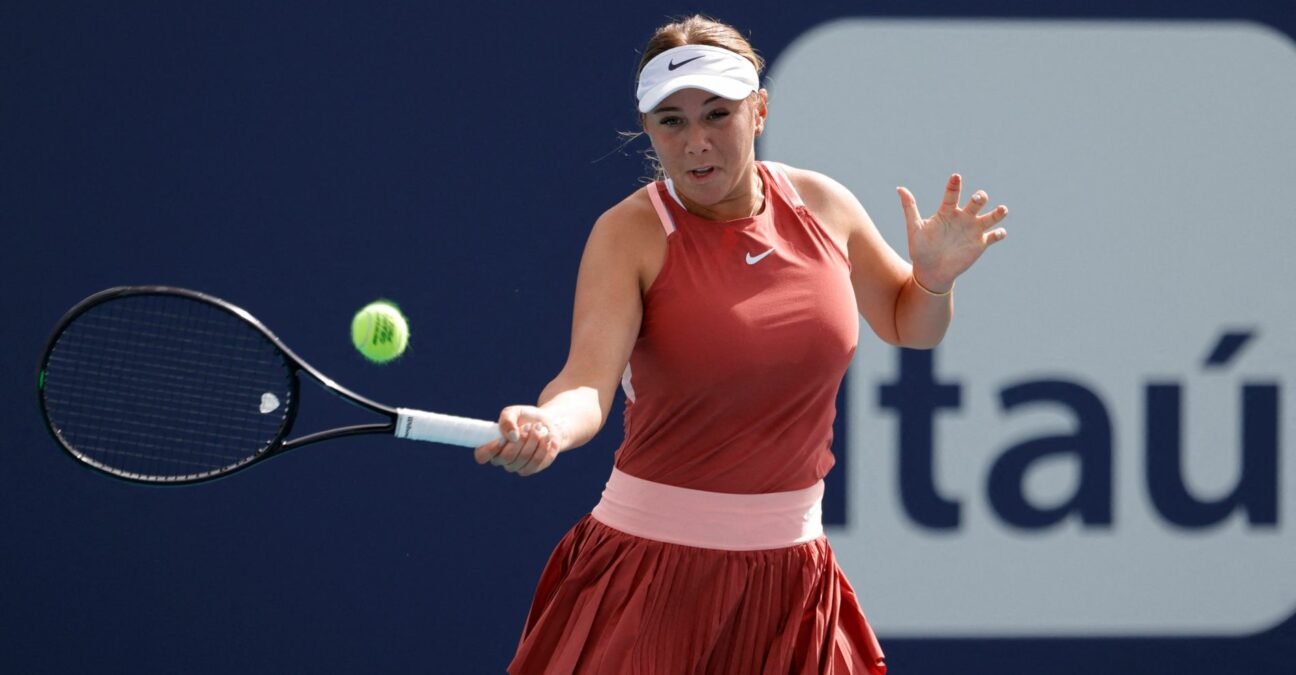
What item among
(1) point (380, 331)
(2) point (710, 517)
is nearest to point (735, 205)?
(2) point (710, 517)

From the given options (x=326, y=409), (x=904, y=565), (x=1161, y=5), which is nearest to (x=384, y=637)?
(x=326, y=409)

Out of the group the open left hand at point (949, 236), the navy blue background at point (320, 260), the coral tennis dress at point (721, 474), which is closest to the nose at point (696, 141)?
the coral tennis dress at point (721, 474)

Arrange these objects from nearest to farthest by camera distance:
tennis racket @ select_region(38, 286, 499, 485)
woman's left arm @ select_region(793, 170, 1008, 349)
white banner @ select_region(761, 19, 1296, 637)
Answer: woman's left arm @ select_region(793, 170, 1008, 349), tennis racket @ select_region(38, 286, 499, 485), white banner @ select_region(761, 19, 1296, 637)

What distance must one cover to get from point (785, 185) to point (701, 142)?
0.72ft

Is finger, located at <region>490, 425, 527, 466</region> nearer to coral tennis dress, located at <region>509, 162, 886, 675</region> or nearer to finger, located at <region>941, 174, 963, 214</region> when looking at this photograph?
coral tennis dress, located at <region>509, 162, 886, 675</region>

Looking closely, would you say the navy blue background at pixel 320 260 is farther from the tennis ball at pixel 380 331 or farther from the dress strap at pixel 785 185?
the dress strap at pixel 785 185

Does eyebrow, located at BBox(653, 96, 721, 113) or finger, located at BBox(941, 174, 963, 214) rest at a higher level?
eyebrow, located at BBox(653, 96, 721, 113)

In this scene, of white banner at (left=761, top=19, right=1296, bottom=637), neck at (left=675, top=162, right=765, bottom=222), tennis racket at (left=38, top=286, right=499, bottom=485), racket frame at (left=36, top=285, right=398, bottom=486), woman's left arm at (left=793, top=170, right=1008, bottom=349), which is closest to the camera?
racket frame at (left=36, top=285, right=398, bottom=486)

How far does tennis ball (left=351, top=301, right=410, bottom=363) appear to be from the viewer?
3.66m

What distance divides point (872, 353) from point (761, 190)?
1.40 meters

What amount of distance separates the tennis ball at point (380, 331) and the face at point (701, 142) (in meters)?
1.45

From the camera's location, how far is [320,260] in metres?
3.72

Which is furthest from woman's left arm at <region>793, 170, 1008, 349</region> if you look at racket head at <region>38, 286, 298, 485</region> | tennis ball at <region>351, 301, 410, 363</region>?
tennis ball at <region>351, 301, 410, 363</region>

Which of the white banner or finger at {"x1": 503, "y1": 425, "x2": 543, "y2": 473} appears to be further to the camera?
the white banner
